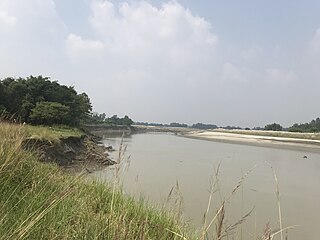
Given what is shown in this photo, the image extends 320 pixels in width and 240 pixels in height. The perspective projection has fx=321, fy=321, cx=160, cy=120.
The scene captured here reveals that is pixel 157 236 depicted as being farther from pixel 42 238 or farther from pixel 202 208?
pixel 202 208

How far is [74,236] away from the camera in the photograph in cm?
237

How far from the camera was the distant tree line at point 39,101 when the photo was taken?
31.7 meters

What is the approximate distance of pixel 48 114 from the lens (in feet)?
104

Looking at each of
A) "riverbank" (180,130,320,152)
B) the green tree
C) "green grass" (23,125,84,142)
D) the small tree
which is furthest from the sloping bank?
the green tree

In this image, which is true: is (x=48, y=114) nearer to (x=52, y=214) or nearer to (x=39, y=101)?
(x=39, y=101)

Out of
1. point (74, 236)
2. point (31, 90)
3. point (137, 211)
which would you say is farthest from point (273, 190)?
point (31, 90)

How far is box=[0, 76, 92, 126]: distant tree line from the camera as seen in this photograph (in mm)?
31719

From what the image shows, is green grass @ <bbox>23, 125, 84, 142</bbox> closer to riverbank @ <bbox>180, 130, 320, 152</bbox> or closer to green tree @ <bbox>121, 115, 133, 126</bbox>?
riverbank @ <bbox>180, 130, 320, 152</bbox>

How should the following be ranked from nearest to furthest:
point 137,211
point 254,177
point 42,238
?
1. point 42,238
2. point 137,211
3. point 254,177

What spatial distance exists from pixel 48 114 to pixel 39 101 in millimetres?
7013

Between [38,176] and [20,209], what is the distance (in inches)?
42.5

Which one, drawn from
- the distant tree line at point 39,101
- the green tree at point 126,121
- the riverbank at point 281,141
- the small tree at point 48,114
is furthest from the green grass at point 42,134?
the green tree at point 126,121

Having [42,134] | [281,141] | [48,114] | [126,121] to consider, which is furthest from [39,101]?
[126,121]

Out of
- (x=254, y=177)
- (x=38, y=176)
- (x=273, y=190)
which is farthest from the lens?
(x=254, y=177)
